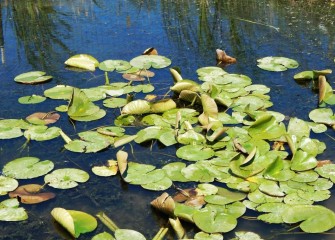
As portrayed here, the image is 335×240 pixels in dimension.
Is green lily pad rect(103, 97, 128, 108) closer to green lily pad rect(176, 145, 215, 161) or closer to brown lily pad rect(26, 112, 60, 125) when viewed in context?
brown lily pad rect(26, 112, 60, 125)

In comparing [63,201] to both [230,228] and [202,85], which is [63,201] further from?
[202,85]

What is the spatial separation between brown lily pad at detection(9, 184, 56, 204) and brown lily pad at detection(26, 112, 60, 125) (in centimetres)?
59

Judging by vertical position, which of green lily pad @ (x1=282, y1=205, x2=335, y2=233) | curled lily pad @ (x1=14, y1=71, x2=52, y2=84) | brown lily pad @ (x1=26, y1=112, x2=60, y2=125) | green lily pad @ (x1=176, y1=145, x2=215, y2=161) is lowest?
green lily pad @ (x1=282, y1=205, x2=335, y2=233)

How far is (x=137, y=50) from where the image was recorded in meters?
3.91

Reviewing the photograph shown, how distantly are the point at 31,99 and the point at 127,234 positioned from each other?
1.37m

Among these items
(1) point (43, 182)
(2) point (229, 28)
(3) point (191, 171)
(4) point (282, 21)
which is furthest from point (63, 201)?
(4) point (282, 21)

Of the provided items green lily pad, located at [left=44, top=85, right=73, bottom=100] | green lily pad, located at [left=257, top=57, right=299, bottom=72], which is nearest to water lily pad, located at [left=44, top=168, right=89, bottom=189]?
green lily pad, located at [left=44, top=85, right=73, bottom=100]

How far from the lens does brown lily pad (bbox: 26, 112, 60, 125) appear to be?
295 centimetres

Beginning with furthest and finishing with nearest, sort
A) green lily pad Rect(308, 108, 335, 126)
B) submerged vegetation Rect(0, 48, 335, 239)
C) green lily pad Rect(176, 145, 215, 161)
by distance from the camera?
green lily pad Rect(308, 108, 335, 126), green lily pad Rect(176, 145, 215, 161), submerged vegetation Rect(0, 48, 335, 239)

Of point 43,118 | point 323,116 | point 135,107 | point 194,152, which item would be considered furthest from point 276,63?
point 43,118

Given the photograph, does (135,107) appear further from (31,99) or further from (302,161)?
(302,161)

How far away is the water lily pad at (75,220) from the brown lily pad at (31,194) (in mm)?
176

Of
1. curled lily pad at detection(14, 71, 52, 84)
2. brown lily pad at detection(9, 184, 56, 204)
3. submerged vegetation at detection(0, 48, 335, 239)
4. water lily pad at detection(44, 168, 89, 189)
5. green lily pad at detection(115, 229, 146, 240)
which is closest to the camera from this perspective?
green lily pad at detection(115, 229, 146, 240)

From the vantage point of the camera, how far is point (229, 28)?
167 inches
